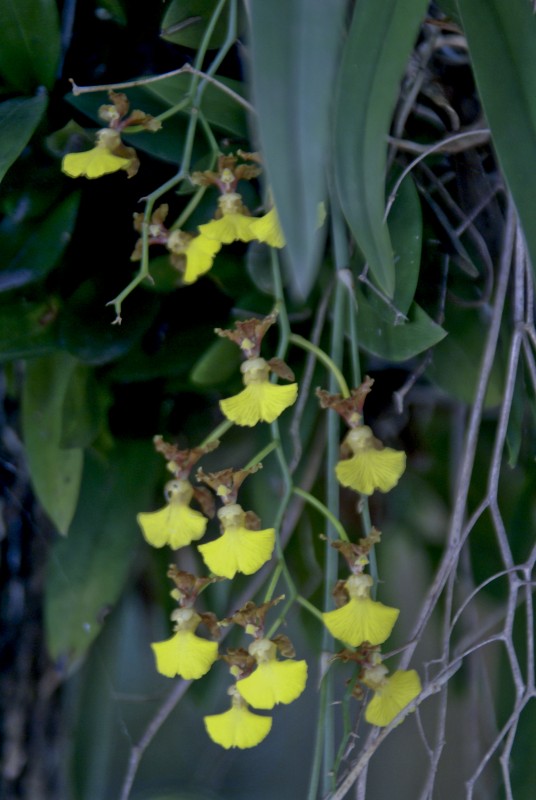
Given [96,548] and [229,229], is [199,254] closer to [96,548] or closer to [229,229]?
[229,229]

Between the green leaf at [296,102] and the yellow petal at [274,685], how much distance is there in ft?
0.60

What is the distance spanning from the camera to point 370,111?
313 mm

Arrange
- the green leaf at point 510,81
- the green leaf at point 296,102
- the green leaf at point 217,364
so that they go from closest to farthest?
the green leaf at point 296,102 → the green leaf at point 510,81 → the green leaf at point 217,364

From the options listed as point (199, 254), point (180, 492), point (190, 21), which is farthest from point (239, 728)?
point (190, 21)

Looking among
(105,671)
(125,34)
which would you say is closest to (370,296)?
(125,34)

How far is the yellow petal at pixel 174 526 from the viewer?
36 cm

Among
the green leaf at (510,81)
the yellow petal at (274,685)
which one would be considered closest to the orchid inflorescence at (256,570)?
the yellow petal at (274,685)

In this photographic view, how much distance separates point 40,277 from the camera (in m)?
0.42

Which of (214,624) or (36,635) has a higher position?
(214,624)

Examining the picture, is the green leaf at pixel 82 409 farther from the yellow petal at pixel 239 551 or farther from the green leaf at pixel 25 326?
the yellow petal at pixel 239 551

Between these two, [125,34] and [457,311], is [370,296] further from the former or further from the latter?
[125,34]

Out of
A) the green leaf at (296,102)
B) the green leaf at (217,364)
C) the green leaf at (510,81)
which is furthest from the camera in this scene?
the green leaf at (217,364)

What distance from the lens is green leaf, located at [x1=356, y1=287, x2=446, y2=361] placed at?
376 mm

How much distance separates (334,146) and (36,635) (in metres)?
0.37
